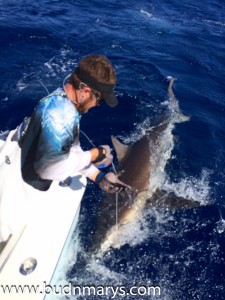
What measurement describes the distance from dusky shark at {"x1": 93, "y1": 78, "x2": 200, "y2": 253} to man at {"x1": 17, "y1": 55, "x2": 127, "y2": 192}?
2263 millimetres

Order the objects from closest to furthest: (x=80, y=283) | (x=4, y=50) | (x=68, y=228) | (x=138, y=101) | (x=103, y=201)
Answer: (x=68, y=228), (x=80, y=283), (x=103, y=201), (x=138, y=101), (x=4, y=50)

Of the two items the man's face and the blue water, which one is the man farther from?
the blue water

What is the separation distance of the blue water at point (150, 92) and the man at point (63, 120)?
2109mm

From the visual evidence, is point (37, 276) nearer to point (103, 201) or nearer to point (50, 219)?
point (50, 219)

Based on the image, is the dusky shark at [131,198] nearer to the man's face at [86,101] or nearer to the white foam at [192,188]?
the white foam at [192,188]

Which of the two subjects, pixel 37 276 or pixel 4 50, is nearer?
pixel 37 276

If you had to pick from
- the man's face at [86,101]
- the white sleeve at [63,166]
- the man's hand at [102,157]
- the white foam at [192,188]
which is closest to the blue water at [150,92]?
the white foam at [192,188]

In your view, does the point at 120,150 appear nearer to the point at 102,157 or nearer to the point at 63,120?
the point at 102,157

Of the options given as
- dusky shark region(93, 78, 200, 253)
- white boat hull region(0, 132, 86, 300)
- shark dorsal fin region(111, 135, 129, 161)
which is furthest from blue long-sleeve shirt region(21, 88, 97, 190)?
shark dorsal fin region(111, 135, 129, 161)

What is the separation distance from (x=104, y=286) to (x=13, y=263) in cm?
181

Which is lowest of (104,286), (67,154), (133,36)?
(104,286)

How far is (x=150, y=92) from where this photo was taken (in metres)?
10.0

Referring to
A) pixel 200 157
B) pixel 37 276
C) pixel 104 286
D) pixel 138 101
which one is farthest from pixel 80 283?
pixel 138 101

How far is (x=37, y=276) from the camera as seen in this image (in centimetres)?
371
